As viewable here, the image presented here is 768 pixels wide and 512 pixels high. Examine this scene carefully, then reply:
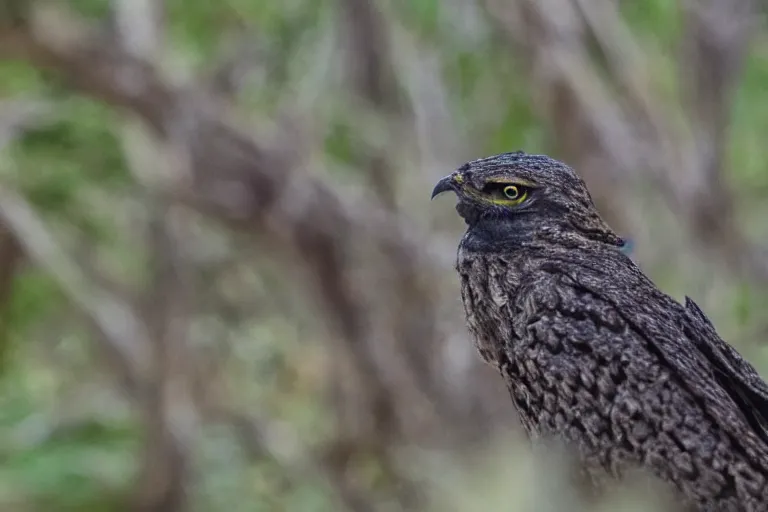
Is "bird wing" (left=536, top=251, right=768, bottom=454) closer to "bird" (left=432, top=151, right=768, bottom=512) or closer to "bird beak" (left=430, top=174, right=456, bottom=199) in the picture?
"bird" (left=432, top=151, right=768, bottom=512)

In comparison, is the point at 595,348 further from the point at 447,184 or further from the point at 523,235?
the point at 447,184

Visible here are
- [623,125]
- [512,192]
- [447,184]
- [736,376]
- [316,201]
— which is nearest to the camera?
[736,376]

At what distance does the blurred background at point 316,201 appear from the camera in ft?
16.2

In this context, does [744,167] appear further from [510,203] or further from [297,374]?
[510,203]

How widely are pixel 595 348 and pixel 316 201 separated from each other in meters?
3.51

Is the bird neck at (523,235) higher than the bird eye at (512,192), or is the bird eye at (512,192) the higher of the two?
the bird eye at (512,192)

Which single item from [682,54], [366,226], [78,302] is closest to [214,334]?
[78,302]

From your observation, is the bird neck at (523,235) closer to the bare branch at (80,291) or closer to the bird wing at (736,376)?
the bird wing at (736,376)

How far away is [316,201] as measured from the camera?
489 cm

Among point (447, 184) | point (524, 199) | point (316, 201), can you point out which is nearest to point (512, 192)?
point (524, 199)

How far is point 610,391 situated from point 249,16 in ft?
16.8

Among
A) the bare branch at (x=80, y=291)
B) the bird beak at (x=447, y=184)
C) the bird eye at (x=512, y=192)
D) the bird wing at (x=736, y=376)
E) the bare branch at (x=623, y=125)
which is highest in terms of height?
the bare branch at (x=80, y=291)

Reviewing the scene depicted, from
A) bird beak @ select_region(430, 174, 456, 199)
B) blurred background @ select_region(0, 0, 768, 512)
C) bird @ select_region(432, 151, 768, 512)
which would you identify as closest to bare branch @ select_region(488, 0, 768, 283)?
blurred background @ select_region(0, 0, 768, 512)

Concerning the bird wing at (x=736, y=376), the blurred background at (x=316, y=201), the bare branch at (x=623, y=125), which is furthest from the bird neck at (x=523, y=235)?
the bare branch at (x=623, y=125)
